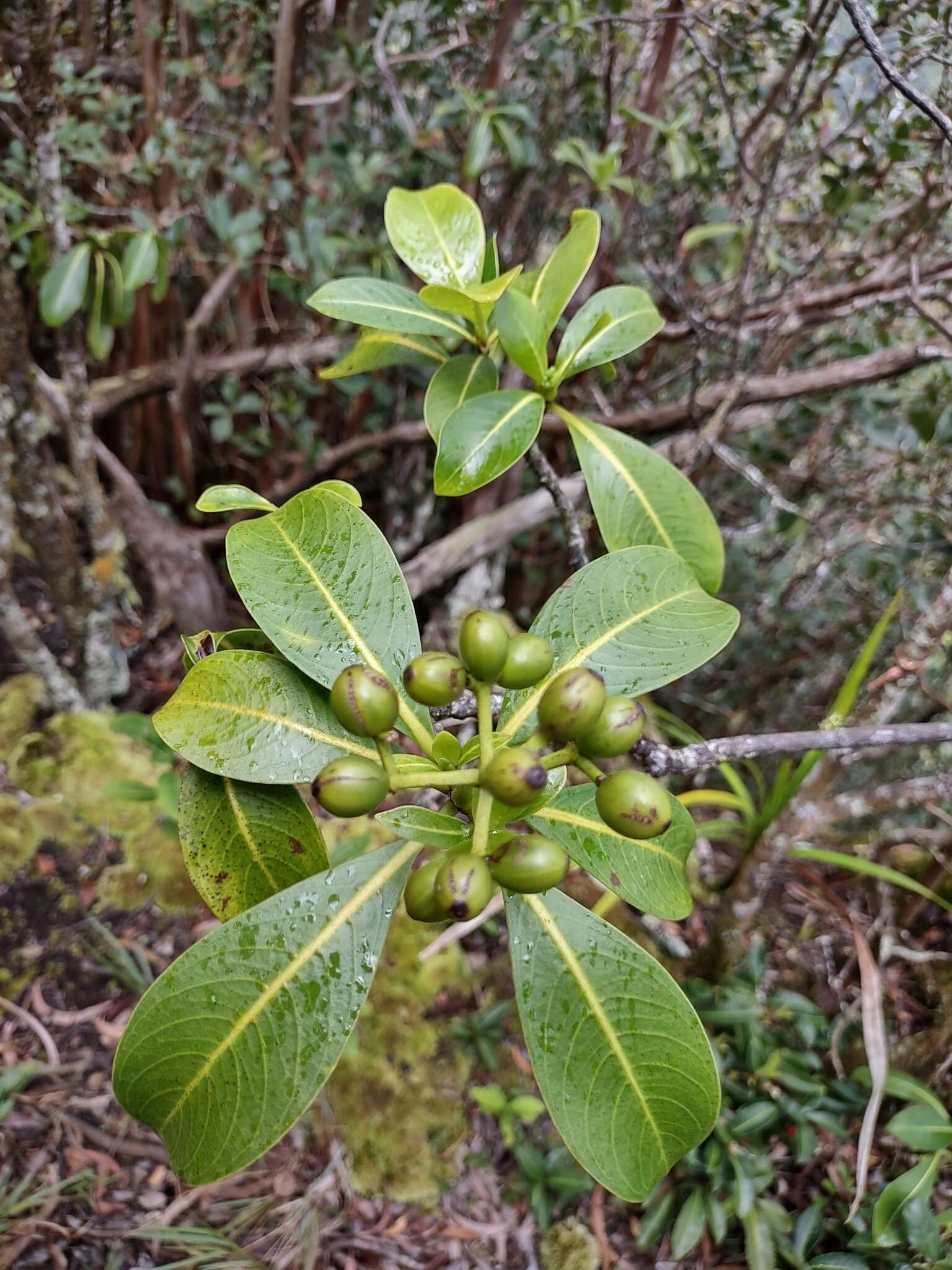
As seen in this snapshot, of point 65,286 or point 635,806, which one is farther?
point 65,286

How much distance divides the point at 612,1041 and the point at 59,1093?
1189mm

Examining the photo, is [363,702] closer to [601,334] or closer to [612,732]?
[612,732]

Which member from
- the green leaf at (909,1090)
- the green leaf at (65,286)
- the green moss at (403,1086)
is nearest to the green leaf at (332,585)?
the green leaf at (65,286)

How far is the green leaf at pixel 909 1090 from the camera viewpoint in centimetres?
119

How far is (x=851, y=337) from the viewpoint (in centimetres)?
200

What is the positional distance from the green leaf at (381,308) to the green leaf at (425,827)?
20.8 inches

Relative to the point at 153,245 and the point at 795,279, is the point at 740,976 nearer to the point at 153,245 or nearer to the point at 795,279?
the point at 795,279

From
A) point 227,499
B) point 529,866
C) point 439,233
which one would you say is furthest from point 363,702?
Answer: point 439,233

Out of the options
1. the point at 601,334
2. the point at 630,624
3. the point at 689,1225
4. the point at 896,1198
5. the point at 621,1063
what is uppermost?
the point at 601,334

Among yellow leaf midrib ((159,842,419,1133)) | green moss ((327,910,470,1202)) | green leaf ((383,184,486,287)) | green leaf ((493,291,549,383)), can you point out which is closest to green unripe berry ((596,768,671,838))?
yellow leaf midrib ((159,842,419,1133))

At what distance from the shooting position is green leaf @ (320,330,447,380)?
3.07 ft

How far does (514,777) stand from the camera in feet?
1.56

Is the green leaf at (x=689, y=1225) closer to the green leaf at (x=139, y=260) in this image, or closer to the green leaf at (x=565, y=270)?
the green leaf at (x=565, y=270)

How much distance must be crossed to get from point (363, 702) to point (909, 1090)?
1.29 metres
